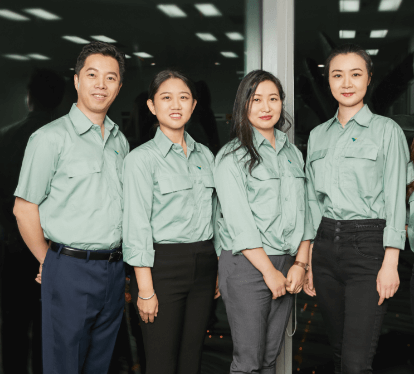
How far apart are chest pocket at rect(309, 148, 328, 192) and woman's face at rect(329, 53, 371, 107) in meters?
0.24

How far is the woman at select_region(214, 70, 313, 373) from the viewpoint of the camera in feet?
5.03

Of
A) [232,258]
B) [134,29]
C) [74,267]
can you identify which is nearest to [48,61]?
[134,29]

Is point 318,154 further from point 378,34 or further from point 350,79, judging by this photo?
point 378,34

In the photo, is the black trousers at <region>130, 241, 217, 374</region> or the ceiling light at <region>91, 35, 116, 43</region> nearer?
the black trousers at <region>130, 241, 217, 374</region>

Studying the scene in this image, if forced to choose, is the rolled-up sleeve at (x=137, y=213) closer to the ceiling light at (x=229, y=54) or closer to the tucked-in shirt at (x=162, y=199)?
the tucked-in shirt at (x=162, y=199)

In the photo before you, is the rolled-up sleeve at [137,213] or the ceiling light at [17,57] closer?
the rolled-up sleeve at [137,213]

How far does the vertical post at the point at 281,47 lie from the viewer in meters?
2.05

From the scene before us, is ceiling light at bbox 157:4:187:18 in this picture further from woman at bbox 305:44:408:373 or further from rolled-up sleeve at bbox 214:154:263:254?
rolled-up sleeve at bbox 214:154:263:254

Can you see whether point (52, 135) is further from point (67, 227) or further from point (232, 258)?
point (232, 258)

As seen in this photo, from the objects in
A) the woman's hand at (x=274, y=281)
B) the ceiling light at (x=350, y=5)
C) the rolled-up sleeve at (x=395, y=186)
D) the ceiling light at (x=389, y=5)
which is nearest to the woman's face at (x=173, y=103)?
the woman's hand at (x=274, y=281)

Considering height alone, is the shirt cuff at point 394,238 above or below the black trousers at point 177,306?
above

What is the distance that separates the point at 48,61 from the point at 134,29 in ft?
1.65

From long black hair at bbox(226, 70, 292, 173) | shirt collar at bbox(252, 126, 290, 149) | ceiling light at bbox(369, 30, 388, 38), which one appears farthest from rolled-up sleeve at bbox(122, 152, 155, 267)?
ceiling light at bbox(369, 30, 388, 38)

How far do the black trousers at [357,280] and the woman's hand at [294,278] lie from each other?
0.36 ft
